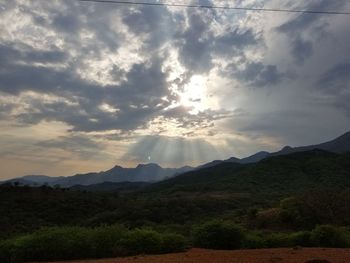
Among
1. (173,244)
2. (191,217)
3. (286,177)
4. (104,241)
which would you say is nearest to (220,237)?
(173,244)

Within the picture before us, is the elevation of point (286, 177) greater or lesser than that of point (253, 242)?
greater

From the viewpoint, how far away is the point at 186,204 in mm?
57969

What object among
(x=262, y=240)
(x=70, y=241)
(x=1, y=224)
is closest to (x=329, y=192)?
(x=262, y=240)

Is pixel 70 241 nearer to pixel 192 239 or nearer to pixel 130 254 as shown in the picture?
pixel 130 254

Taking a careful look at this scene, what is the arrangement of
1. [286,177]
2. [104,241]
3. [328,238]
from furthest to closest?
[286,177]
[328,238]
[104,241]

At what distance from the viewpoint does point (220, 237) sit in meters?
20.0

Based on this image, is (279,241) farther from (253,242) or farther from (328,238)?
(328,238)

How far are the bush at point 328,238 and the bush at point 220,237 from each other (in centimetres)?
342

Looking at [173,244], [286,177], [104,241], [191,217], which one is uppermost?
[286,177]

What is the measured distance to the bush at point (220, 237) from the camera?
19984 mm

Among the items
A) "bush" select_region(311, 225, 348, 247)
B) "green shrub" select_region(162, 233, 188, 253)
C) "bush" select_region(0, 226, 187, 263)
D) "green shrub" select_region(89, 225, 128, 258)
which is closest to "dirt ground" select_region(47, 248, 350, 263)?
"green shrub" select_region(89, 225, 128, 258)

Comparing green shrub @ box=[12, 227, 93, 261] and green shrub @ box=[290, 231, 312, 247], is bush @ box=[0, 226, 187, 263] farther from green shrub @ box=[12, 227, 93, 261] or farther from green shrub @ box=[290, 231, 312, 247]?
green shrub @ box=[290, 231, 312, 247]

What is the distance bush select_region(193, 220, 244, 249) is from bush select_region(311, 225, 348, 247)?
3.42 meters

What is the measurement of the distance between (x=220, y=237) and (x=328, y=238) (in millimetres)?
4875
